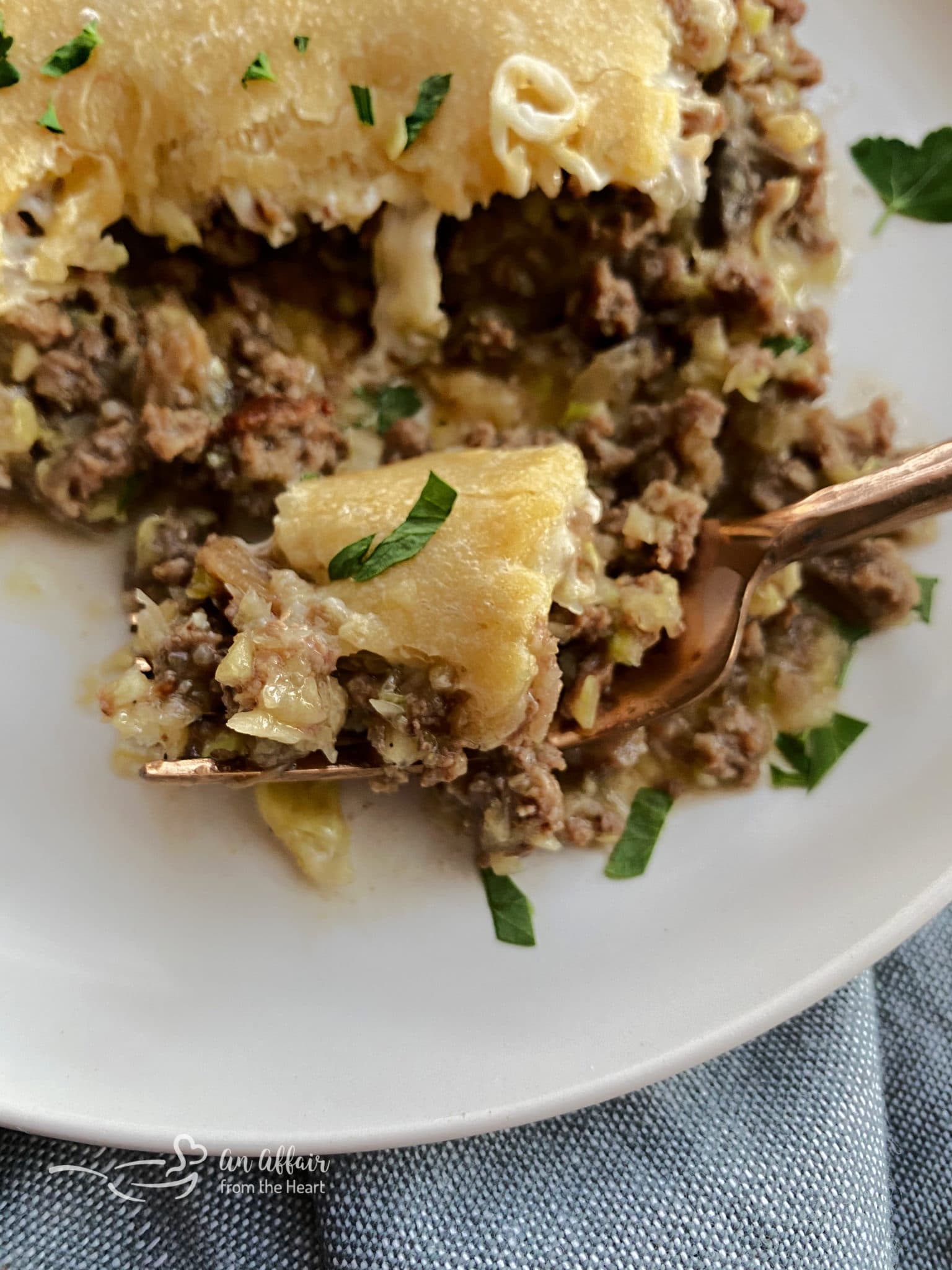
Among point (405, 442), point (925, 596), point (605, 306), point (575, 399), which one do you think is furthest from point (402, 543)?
point (925, 596)

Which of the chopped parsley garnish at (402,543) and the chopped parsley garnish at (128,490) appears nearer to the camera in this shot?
the chopped parsley garnish at (402,543)

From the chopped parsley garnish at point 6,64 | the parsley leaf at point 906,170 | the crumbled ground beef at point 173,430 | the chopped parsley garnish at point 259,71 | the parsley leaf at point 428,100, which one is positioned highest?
the parsley leaf at point 906,170

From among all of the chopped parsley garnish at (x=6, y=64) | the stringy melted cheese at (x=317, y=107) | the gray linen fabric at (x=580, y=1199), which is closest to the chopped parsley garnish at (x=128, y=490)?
the stringy melted cheese at (x=317, y=107)

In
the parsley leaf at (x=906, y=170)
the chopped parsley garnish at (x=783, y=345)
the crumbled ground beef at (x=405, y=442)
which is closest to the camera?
the crumbled ground beef at (x=405, y=442)

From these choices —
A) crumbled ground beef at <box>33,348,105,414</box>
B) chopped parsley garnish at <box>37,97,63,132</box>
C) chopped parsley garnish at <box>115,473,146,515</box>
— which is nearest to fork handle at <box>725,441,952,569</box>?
chopped parsley garnish at <box>115,473,146,515</box>

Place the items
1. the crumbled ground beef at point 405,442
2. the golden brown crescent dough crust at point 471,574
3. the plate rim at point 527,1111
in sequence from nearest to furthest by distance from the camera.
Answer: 1. the golden brown crescent dough crust at point 471,574
2. the plate rim at point 527,1111
3. the crumbled ground beef at point 405,442

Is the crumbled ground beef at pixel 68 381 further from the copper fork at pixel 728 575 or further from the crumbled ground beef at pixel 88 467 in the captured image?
the copper fork at pixel 728 575
